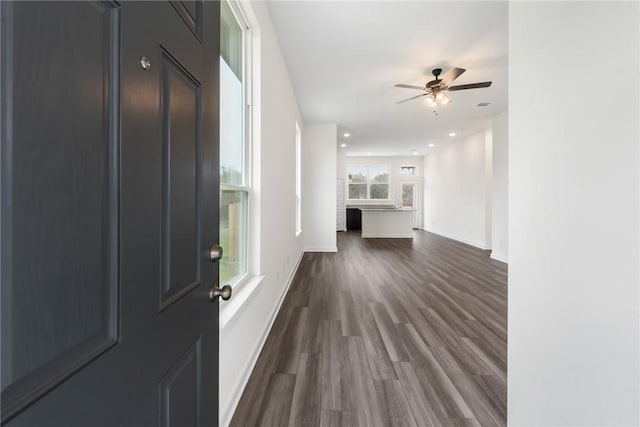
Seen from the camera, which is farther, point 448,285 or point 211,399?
point 448,285

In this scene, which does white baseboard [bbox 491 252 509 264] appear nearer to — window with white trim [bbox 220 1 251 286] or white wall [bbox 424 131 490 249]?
white wall [bbox 424 131 490 249]

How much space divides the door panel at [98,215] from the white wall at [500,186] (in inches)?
235

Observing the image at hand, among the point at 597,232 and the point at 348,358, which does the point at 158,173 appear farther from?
the point at 348,358

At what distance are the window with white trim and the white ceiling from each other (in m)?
0.88

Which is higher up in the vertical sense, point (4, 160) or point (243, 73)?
point (243, 73)

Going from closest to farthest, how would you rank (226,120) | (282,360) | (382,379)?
(226,120), (382,379), (282,360)

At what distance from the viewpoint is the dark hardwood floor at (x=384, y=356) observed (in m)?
1.52

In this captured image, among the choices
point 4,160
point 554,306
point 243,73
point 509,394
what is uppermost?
point 243,73

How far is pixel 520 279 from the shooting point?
122cm

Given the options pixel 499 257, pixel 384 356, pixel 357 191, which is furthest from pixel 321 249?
pixel 357 191

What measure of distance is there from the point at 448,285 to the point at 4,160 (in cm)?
421

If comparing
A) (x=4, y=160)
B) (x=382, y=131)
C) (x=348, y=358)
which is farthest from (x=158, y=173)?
(x=382, y=131)

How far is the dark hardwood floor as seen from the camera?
152cm

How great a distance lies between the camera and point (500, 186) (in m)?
5.57
